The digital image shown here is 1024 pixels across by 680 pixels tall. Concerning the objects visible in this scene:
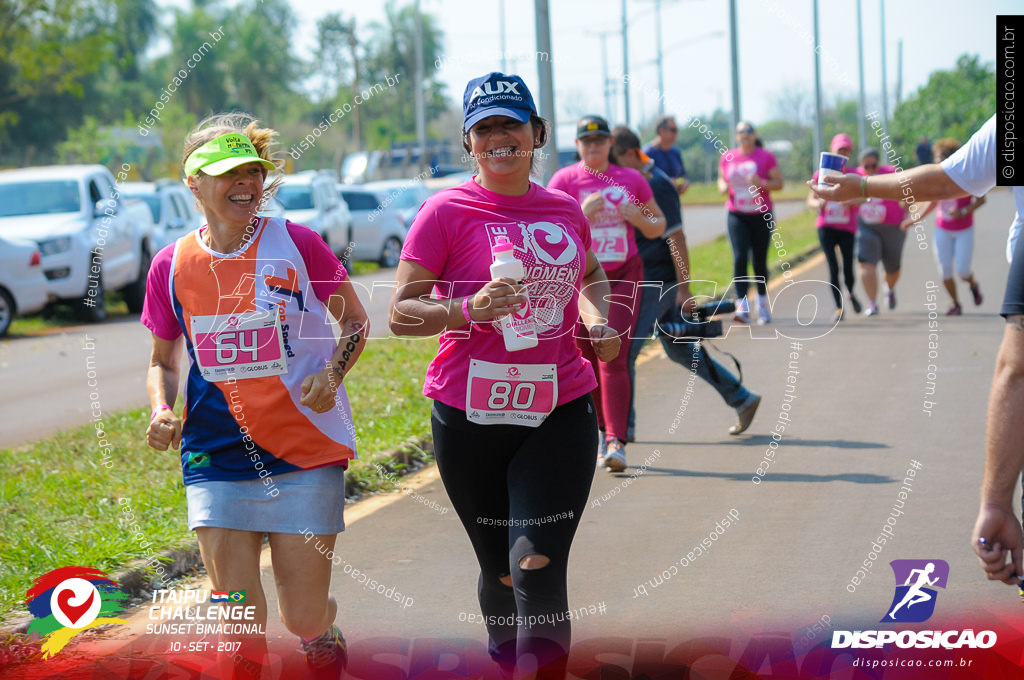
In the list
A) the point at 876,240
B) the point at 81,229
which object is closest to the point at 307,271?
the point at 876,240

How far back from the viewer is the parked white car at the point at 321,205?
862 inches

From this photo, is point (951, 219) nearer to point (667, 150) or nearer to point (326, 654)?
point (667, 150)

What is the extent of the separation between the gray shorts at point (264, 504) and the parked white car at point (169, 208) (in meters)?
16.9

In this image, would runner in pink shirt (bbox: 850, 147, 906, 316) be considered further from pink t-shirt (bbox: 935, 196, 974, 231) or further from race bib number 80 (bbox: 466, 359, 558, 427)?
race bib number 80 (bbox: 466, 359, 558, 427)

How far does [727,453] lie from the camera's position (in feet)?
24.5

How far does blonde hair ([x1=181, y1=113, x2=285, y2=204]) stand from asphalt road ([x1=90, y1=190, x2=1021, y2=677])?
5.81 feet

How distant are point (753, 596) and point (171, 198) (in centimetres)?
1773

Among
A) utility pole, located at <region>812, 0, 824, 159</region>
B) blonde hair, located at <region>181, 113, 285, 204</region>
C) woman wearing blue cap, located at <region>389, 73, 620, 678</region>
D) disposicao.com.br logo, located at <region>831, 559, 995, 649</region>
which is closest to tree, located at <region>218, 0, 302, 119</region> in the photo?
utility pole, located at <region>812, 0, 824, 159</region>

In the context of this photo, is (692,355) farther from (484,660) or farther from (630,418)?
(484,660)

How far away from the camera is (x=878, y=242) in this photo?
13523mm

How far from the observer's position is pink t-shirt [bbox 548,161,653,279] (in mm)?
7117

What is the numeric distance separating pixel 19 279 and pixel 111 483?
1012cm

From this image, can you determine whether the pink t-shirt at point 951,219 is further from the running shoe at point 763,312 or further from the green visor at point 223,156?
the green visor at point 223,156

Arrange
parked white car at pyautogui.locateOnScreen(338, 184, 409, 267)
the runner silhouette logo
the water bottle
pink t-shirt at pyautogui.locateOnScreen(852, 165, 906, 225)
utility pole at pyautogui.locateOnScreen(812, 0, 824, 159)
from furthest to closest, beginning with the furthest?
parked white car at pyautogui.locateOnScreen(338, 184, 409, 267)
utility pole at pyautogui.locateOnScreen(812, 0, 824, 159)
pink t-shirt at pyautogui.locateOnScreen(852, 165, 906, 225)
the runner silhouette logo
the water bottle
